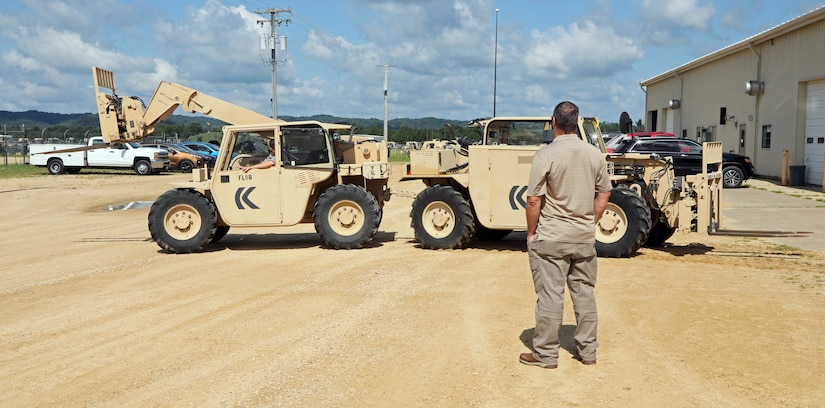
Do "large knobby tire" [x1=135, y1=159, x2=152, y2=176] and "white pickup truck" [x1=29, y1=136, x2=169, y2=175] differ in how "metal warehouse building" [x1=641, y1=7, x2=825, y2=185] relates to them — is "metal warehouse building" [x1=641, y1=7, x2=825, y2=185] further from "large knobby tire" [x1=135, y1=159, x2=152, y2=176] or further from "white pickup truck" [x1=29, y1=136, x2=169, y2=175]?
"large knobby tire" [x1=135, y1=159, x2=152, y2=176]

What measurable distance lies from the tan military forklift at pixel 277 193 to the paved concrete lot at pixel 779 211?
7.00 m

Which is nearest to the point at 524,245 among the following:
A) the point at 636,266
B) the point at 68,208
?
the point at 636,266

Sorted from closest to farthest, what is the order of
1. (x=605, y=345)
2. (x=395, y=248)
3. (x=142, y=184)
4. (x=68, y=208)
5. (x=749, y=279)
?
(x=605, y=345) < (x=749, y=279) < (x=395, y=248) < (x=68, y=208) < (x=142, y=184)

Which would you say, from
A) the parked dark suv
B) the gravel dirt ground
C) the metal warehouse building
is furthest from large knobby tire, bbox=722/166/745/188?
the gravel dirt ground

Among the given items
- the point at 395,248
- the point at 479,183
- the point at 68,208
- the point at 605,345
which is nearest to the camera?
the point at 605,345

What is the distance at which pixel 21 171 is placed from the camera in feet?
118

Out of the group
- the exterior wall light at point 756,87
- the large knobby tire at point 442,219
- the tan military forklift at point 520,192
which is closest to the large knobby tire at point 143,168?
the exterior wall light at point 756,87

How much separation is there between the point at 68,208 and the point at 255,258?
11290mm

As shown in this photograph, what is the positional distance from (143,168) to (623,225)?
28.8 metres

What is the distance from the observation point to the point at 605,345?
21.0ft

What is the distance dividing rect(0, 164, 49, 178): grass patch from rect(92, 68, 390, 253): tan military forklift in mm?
24917

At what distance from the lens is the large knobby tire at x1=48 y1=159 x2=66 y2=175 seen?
34875 millimetres

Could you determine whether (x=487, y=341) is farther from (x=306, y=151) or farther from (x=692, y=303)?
(x=306, y=151)

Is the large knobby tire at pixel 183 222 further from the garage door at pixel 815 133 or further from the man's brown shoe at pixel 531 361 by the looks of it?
the garage door at pixel 815 133
